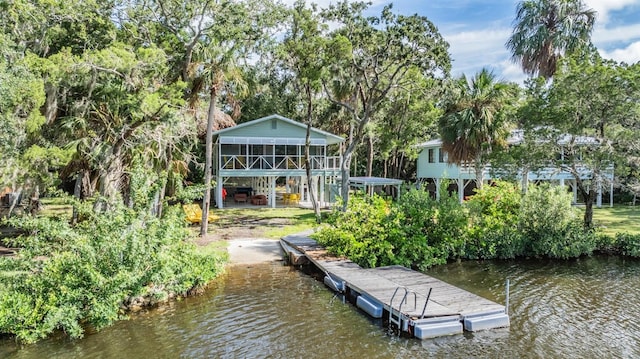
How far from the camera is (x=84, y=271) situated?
848 centimetres

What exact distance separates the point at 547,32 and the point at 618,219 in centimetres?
1081

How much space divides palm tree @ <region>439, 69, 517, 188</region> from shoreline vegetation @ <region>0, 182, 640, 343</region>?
5230 millimetres

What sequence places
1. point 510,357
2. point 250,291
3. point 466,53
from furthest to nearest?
point 466,53 < point 250,291 < point 510,357

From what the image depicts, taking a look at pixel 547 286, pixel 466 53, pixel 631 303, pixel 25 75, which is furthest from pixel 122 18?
pixel 466 53

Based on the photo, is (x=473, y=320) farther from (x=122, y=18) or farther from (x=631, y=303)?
(x=122, y=18)

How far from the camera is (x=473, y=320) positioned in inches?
348

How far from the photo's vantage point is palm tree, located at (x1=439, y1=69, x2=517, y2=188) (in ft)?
69.5

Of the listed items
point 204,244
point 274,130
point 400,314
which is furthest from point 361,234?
point 274,130

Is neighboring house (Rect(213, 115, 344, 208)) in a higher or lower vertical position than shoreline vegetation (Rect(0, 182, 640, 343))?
higher

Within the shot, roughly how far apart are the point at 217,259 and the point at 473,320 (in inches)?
262

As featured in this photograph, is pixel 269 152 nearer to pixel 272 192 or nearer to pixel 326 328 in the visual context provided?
pixel 272 192

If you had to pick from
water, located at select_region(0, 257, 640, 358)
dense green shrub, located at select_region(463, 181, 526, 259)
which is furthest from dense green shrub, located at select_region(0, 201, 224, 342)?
dense green shrub, located at select_region(463, 181, 526, 259)

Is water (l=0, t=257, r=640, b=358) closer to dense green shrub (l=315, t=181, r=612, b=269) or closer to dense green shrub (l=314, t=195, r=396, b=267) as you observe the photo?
dense green shrub (l=314, t=195, r=396, b=267)

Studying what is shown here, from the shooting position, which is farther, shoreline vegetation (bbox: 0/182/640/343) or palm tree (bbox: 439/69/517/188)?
palm tree (bbox: 439/69/517/188)
